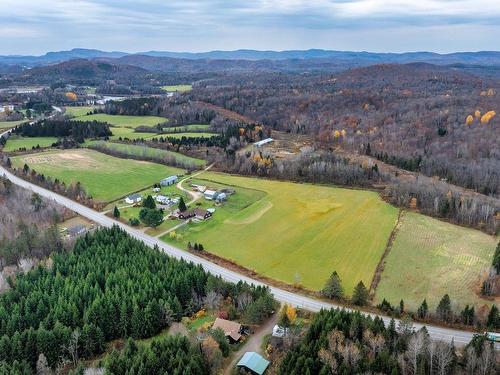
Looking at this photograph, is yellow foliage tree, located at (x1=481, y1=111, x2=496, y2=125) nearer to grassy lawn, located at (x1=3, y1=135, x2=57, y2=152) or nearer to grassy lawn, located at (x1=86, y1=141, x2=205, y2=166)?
grassy lawn, located at (x1=86, y1=141, x2=205, y2=166)

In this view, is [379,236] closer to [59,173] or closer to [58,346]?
[58,346]

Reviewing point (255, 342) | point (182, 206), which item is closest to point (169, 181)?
point (182, 206)

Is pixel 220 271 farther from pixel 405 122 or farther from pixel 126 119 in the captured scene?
pixel 126 119

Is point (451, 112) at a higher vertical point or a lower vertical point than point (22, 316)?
higher

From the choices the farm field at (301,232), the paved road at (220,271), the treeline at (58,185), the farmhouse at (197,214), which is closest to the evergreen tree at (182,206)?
the farmhouse at (197,214)

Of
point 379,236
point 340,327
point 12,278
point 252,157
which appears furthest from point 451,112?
point 12,278

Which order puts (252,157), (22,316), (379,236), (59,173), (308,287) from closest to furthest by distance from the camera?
(22,316) → (308,287) → (379,236) → (59,173) → (252,157)
